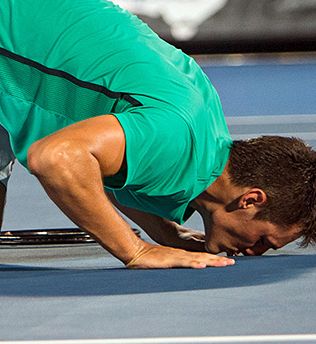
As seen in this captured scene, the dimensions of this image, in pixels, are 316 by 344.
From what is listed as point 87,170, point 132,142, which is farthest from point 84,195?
point 132,142

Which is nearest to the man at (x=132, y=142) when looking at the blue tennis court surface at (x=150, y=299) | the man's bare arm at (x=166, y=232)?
the blue tennis court surface at (x=150, y=299)

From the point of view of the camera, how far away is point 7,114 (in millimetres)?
3871

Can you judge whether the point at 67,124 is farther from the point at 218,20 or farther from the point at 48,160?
the point at 218,20

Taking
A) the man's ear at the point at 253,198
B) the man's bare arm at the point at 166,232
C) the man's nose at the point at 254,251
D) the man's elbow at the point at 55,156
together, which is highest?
the man's elbow at the point at 55,156

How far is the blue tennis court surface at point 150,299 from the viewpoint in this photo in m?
2.86

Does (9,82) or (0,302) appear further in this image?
(9,82)

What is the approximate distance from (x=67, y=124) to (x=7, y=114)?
0.75 feet

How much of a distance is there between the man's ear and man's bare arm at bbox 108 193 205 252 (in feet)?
Result: 1.53

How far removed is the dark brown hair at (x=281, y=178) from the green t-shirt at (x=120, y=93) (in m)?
0.07

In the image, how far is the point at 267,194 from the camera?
3.79 meters

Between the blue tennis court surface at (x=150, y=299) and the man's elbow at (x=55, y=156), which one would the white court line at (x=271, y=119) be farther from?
the man's elbow at (x=55, y=156)

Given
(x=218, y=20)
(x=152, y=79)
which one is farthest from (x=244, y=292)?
(x=218, y=20)

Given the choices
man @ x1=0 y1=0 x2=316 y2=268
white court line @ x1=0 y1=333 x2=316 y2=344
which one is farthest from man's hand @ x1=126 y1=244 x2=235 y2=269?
white court line @ x1=0 y1=333 x2=316 y2=344

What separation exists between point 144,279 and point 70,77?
0.65m
